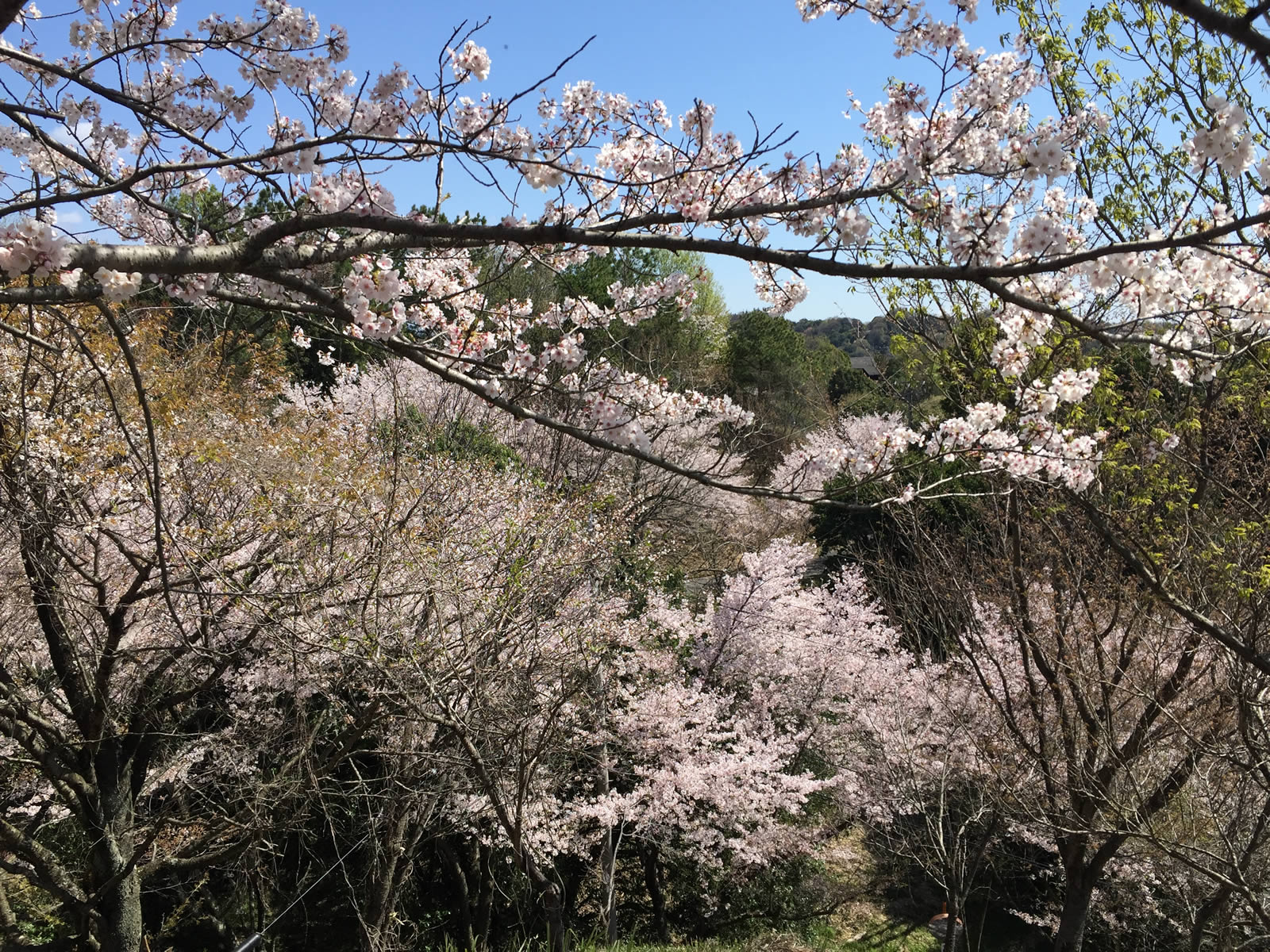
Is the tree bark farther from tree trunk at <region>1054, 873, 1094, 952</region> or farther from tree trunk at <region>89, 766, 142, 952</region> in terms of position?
tree trunk at <region>1054, 873, 1094, 952</region>

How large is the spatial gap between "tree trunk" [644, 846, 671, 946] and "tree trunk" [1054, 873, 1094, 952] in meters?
4.55

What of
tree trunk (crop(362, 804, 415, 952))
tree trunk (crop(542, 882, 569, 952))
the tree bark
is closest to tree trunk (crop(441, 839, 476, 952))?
tree trunk (crop(362, 804, 415, 952))

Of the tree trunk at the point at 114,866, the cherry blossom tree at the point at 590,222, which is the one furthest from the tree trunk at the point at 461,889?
the cherry blossom tree at the point at 590,222

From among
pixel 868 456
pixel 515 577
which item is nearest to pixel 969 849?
pixel 515 577

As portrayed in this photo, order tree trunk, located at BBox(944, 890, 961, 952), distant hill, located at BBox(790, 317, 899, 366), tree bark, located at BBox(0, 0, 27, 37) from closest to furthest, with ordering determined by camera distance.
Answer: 1. tree bark, located at BBox(0, 0, 27, 37)
2. tree trunk, located at BBox(944, 890, 961, 952)
3. distant hill, located at BBox(790, 317, 899, 366)

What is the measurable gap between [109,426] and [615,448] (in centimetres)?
538

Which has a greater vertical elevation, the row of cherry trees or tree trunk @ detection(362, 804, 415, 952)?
the row of cherry trees

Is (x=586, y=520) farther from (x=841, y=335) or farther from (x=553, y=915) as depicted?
(x=841, y=335)

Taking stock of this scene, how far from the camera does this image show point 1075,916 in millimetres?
7316

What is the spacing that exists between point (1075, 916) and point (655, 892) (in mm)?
4841

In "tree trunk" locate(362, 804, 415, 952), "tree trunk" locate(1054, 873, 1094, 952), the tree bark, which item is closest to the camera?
the tree bark

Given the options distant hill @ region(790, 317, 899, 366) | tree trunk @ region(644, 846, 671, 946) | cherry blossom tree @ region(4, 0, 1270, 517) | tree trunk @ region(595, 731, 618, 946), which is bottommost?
tree trunk @ region(644, 846, 671, 946)

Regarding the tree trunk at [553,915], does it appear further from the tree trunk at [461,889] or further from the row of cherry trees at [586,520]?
the tree trunk at [461,889]

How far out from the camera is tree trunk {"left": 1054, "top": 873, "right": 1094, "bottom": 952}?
23.9 ft
